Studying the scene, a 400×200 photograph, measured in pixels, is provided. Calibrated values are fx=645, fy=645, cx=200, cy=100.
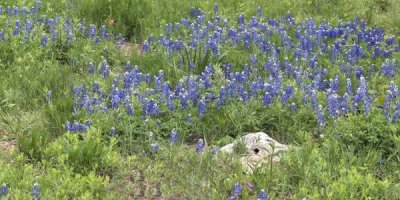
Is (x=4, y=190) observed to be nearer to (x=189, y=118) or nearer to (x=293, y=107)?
(x=189, y=118)

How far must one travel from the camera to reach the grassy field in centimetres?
425

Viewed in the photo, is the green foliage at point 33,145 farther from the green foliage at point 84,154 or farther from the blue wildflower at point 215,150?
the blue wildflower at point 215,150

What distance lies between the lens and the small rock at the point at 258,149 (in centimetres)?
459

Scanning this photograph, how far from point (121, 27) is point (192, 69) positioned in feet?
5.70

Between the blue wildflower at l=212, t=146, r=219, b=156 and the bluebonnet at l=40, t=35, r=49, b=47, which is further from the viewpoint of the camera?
the bluebonnet at l=40, t=35, r=49, b=47

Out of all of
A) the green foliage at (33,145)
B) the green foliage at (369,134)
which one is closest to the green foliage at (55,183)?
the green foliage at (33,145)

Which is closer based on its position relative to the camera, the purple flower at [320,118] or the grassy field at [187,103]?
the grassy field at [187,103]

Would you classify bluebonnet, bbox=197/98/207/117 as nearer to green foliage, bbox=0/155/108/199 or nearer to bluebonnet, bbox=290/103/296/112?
bluebonnet, bbox=290/103/296/112

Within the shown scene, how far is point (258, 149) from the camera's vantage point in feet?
15.4

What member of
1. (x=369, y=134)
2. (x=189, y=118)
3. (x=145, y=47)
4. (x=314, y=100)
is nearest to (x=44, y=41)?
(x=145, y=47)

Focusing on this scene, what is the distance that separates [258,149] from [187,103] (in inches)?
28.8

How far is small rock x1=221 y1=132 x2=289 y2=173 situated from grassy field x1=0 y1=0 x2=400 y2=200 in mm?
97

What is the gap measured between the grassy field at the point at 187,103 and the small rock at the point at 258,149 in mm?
97

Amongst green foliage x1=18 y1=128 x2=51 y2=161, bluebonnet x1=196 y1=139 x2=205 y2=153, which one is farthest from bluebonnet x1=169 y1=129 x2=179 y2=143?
green foliage x1=18 y1=128 x2=51 y2=161
